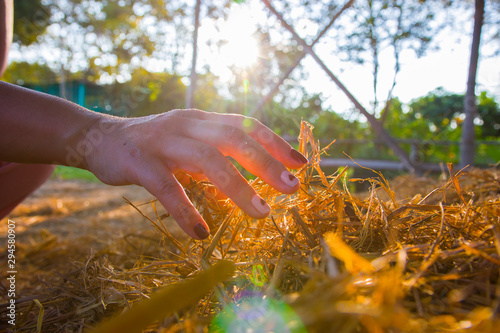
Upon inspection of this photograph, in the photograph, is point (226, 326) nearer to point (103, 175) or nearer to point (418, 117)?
point (103, 175)

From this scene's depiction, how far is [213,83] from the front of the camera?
6570mm

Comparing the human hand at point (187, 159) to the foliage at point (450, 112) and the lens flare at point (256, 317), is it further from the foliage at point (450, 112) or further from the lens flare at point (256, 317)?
the foliage at point (450, 112)

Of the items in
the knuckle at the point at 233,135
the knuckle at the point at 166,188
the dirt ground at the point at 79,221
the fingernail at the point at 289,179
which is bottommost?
the dirt ground at the point at 79,221

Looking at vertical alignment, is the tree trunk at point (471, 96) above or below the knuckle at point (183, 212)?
above

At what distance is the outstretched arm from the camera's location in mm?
732

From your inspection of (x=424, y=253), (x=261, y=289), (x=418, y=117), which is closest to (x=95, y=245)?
(x=261, y=289)

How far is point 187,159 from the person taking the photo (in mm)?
750

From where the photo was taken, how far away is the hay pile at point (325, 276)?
1.24 ft

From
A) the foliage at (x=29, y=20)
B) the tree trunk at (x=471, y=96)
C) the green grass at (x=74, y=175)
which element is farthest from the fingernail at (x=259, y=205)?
the foliage at (x=29, y=20)

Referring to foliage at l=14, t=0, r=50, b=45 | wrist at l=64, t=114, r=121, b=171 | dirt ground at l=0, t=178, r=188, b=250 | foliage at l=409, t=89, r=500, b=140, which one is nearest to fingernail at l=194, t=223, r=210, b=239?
wrist at l=64, t=114, r=121, b=171

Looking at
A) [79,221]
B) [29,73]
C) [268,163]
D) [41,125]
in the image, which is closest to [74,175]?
[79,221]

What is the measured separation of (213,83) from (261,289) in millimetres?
6364

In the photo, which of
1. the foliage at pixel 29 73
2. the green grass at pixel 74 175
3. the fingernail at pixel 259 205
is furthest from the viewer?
the foliage at pixel 29 73

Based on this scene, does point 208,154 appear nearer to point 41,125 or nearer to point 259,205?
point 259,205
